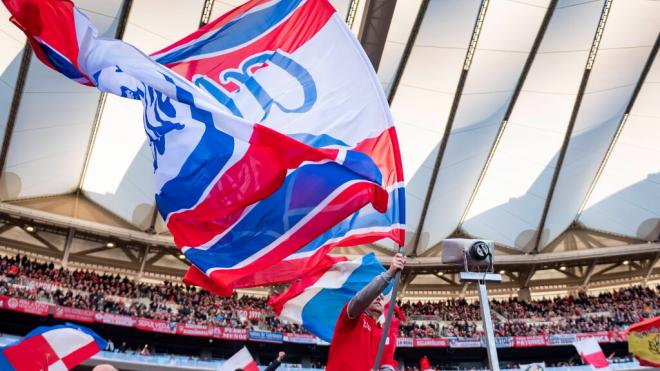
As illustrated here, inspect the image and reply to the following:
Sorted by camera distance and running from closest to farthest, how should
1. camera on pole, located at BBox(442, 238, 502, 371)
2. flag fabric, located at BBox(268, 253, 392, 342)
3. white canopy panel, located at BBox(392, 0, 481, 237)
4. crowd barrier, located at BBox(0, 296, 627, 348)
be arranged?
camera on pole, located at BBox(442, 238, 502, 371), flag fabric, located at BBox(268, 253, 392, 342), white canopy panel, located at BBox(392, 0, 481, 237), crowd barrier, located at BBox(0, 296, 627, 348)

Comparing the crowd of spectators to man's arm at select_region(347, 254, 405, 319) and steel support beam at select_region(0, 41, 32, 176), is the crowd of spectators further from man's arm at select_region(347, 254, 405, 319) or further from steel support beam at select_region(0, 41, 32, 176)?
man's arm at select_region(347, 254, 405, 319)

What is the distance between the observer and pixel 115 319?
30109mm

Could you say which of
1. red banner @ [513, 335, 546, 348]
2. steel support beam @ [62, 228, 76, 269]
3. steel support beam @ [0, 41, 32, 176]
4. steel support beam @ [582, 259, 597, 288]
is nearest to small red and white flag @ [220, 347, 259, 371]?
steel support beam @ [0, 41, 32, 176]

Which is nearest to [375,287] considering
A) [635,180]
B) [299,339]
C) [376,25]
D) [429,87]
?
[376,25]

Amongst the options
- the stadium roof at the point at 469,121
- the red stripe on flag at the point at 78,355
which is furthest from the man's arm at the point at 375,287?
the stadium roof at the point at 469,121

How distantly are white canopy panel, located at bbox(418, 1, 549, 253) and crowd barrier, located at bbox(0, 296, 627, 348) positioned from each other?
560cm

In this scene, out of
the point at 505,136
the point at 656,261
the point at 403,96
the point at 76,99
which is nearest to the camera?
the point at 76,99

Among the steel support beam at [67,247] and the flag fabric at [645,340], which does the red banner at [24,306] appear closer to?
the steel support beam at [67,247]

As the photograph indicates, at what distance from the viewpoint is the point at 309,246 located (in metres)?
7.11

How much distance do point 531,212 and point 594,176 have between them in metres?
4.00

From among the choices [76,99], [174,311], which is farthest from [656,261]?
[76,99]

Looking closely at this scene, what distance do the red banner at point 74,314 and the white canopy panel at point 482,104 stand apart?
18.3 metres

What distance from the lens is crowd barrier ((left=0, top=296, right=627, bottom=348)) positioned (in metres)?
28.1

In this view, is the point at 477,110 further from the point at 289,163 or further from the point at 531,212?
the point at 289,163
